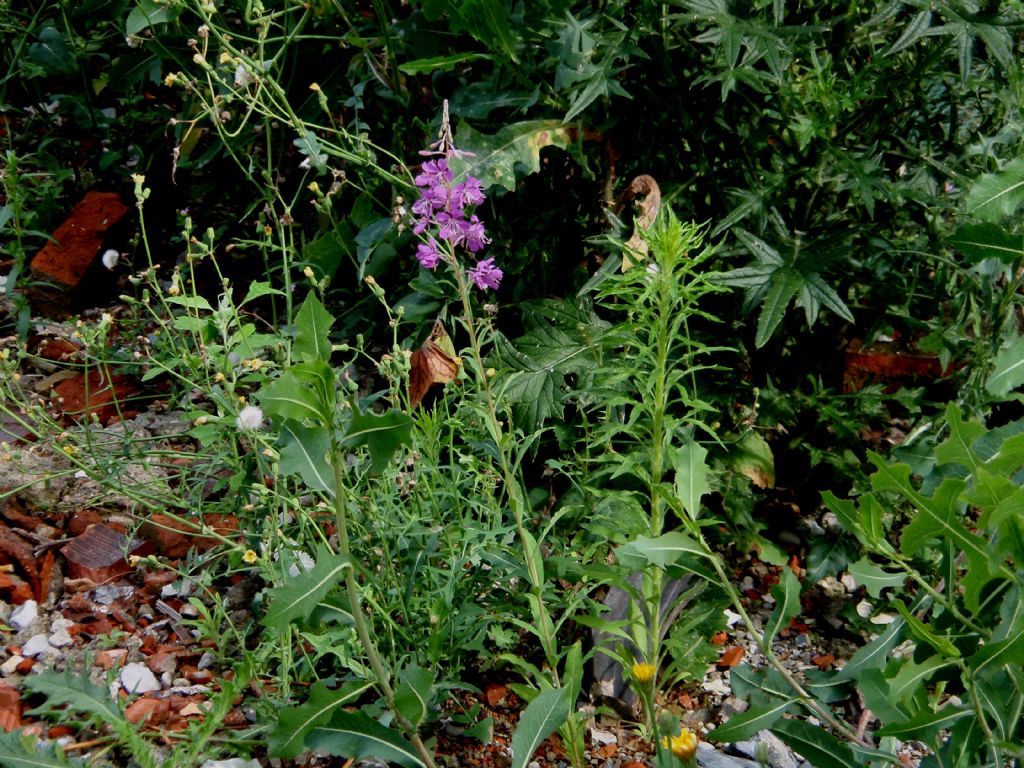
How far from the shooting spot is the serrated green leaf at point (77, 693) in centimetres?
182

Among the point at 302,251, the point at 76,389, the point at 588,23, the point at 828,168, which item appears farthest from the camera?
the point at 302,251

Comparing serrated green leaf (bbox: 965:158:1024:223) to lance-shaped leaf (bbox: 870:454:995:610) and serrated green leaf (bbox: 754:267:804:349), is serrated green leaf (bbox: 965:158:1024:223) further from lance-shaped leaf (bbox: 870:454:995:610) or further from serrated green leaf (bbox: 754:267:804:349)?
serrated green leaf (bbox: 754:267:804:349)

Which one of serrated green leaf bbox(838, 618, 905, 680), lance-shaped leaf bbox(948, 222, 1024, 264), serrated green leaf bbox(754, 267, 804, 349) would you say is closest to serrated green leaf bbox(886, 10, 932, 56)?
serrated green leaf bbox(754, 267, 804, 349)

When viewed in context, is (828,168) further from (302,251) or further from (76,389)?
(76,389)

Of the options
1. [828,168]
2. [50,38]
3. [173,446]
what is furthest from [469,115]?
[50,38]

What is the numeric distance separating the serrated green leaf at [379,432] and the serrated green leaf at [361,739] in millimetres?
481

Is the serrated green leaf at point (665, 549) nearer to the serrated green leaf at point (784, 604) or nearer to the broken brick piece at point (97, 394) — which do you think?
the serrated green leaf at point (784, 604)

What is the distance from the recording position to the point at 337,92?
3.32 metres

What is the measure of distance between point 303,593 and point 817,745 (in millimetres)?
802

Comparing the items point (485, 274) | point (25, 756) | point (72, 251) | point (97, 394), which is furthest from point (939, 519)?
point (72, 251)

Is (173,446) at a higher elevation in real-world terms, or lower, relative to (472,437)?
lower

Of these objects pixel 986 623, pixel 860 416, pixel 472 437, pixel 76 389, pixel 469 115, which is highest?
pixel 469 115

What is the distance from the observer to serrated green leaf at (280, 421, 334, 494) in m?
1.40

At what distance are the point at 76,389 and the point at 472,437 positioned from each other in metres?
1.34
